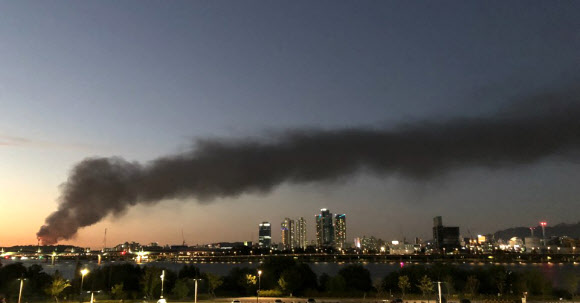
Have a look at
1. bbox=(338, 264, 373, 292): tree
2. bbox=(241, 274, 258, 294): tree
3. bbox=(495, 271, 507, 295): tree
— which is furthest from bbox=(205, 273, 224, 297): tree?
bbox=(495, 271, 507, 295): tree

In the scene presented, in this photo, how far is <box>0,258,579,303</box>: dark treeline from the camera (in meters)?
60.8

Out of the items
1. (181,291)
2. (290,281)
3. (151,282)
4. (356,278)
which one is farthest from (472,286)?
(151,282)

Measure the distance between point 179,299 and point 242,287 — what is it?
15187 millimetres

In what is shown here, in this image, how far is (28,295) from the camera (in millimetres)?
62531

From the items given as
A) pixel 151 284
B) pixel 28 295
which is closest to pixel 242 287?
pixel 151 284

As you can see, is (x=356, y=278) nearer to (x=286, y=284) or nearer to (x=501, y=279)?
(x=286, y=284)

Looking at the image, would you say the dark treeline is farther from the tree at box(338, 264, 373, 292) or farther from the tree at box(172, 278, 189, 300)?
the tree at box(172, 278, 189, 300)

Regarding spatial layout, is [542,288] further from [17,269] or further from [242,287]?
[17,269]

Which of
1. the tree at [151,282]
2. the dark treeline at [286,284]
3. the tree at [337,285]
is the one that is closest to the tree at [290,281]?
the dark treeline at [286,284]

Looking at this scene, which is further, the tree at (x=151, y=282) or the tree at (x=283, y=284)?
the tree at (x=283, y=284)

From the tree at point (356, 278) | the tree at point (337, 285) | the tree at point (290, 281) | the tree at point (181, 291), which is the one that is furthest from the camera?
the tree at point (356, 278)

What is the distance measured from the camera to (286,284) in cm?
6506

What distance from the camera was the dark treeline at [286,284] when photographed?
60.8 m

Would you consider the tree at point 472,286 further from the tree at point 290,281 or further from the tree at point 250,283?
the tree at point 250,283
